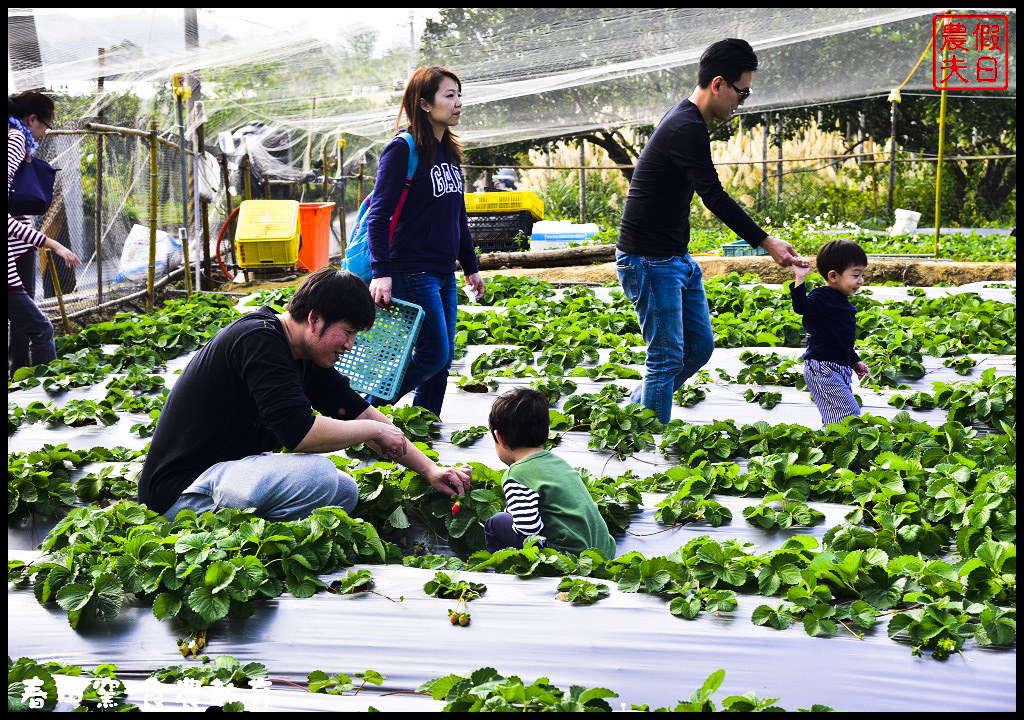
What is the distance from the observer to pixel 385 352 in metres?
4.21

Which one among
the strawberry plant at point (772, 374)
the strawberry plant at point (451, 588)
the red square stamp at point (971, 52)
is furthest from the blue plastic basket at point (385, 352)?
the red square stamp at point (971, 52)

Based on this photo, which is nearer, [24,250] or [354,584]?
[354,584]

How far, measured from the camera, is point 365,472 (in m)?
3.34

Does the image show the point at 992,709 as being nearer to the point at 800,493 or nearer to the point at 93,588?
the point at 800,493

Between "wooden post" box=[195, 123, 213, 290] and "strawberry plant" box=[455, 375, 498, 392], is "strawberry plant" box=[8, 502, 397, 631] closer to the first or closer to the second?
"strawberry plant" box=[455, 375, 498, 392]

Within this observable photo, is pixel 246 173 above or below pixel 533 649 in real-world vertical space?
above

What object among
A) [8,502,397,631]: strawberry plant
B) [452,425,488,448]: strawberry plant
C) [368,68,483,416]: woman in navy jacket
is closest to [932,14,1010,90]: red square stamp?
[368,68,483,416]: woman in navy jacket

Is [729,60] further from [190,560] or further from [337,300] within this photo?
[190,560]

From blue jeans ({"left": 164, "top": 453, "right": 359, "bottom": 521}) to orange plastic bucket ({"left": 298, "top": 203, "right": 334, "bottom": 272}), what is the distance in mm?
8718

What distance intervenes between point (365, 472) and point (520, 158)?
56.2ft

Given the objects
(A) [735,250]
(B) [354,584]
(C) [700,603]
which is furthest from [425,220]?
(A) [735,250]

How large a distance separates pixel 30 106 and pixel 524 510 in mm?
4066

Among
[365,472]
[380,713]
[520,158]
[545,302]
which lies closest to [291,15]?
[545,302]

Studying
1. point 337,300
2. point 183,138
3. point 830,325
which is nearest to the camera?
point 337,300
